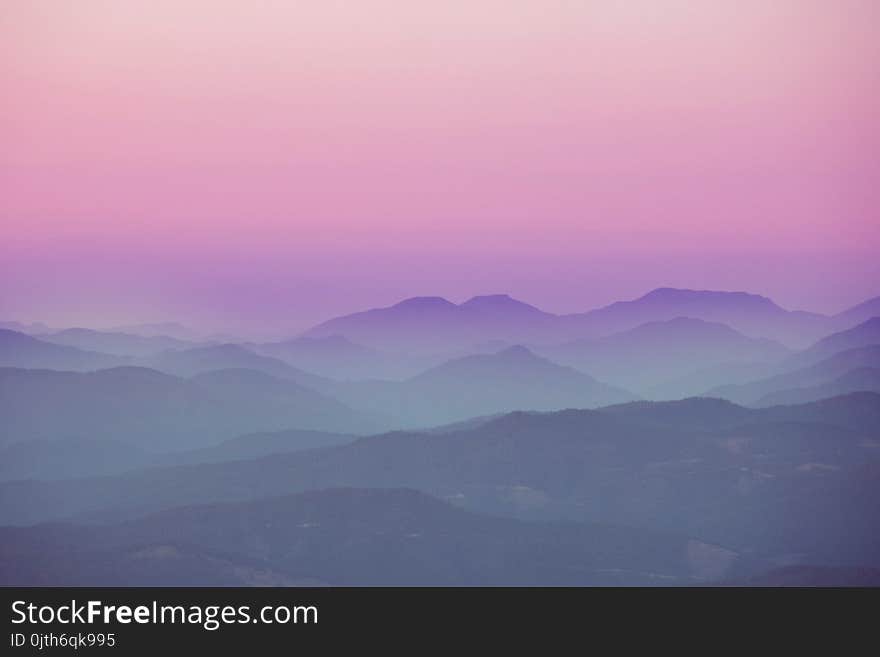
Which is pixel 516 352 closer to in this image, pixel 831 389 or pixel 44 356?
pixel 831 389

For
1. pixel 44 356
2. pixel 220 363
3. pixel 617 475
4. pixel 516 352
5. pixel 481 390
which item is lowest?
pixel 617 475

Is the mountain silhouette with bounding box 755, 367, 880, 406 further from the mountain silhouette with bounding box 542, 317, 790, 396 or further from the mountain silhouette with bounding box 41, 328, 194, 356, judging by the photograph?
the mountain silhouette with bounding box 41, 328, 194, 356

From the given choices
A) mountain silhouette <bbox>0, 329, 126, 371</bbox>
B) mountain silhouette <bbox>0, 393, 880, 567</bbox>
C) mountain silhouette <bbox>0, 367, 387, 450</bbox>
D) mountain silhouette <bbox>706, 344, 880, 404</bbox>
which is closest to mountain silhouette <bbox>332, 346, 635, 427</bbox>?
mountain silhouette <bbox>0, 367, 387, 450</bbox>

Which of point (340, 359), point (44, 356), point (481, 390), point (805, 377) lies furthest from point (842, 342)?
point (44, 356)

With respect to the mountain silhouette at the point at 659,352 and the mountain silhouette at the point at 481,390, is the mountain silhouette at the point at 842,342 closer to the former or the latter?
the mountain silhouette at the point at 659,352

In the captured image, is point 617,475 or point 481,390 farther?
point 481,390

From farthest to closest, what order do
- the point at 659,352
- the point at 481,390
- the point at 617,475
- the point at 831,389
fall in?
the point at 659,352
the point at 481,390
the point at 831,389
the point at 617,475

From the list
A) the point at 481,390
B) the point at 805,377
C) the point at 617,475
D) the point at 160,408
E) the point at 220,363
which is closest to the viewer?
the point at 617,475
